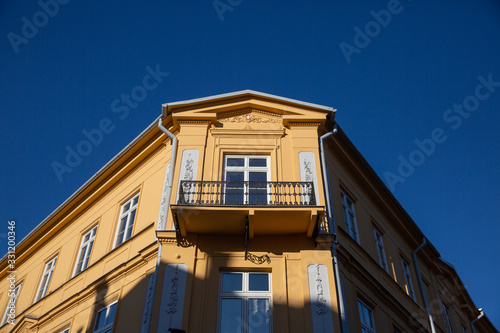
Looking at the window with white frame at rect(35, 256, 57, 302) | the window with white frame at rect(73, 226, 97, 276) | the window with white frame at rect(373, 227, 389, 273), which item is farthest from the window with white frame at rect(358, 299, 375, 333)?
the window with white frame at rect(35, 256, 57, 302)

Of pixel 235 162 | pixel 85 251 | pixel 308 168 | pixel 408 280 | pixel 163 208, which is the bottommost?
pixel 163 208

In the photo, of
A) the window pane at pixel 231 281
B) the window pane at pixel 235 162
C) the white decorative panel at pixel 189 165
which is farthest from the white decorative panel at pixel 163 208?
the window pane at pixel 231 281

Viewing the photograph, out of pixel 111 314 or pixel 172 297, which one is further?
pixel 111 314

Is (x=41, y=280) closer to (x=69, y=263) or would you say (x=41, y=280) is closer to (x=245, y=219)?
Result: (x=69, y=263)

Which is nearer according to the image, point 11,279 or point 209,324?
point 209,324

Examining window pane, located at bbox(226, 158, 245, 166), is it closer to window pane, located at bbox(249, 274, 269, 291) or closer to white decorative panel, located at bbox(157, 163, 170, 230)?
white decorative panel, located at bbox(157, 163, 170, 230)

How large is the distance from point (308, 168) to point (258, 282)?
325 centimetres

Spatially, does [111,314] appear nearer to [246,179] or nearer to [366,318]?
[246,179]

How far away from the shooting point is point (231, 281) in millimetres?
9617

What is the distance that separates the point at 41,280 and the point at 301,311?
35.2ft

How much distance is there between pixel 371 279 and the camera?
11.7 m

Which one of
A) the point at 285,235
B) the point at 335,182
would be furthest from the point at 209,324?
the point at 335,182

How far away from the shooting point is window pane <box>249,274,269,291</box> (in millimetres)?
9516

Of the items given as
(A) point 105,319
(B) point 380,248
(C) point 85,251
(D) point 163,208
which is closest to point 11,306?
(C) point 85,251
